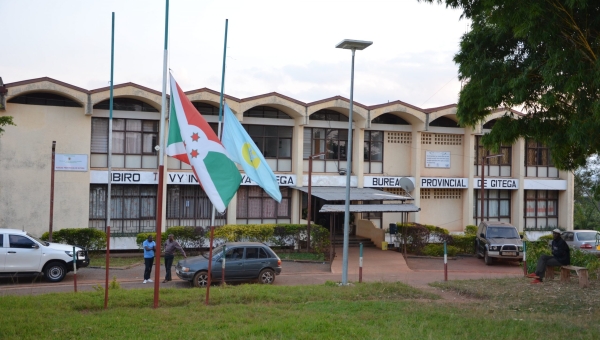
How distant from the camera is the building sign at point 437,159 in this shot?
33144 mm

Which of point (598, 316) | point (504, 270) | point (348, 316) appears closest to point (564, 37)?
point (598, 316)

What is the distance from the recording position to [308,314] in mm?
11695

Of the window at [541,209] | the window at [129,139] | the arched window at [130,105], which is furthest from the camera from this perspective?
the window at [541,209]

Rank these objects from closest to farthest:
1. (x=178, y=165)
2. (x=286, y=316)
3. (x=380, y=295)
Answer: (x=286, y=316)
(x=380, y=295)
(x=178, y=165)

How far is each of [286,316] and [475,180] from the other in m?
24.2

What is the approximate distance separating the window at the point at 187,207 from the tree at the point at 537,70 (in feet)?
58.1

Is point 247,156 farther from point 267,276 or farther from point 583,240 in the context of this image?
point 583,240

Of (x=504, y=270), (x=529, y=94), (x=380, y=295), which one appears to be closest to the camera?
(x=529, y=94)

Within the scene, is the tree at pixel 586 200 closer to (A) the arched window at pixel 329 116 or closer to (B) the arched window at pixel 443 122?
(B) the arched window at pixel 443 122

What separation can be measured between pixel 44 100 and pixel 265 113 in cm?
999

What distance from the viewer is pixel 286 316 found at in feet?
37.7

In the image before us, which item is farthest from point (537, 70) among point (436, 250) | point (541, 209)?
point (541, 209)

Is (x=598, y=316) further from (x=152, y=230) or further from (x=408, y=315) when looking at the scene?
(x=152, y=230)

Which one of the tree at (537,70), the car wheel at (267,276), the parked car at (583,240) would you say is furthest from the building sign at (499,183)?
the tree at (537,70)
